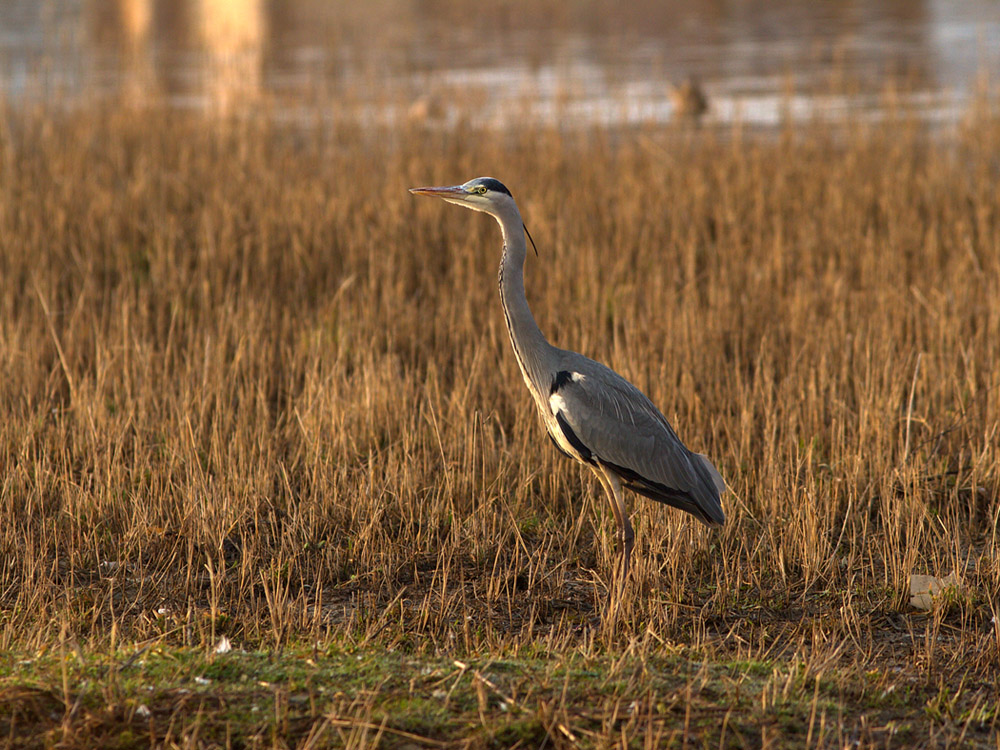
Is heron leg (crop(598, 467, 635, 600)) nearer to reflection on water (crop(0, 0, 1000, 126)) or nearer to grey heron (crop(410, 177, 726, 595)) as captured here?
grey heron (crop(410, 177, 726, 595))

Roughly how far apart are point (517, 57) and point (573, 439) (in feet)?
61.2

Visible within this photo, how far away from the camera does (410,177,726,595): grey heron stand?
3832 millimetres

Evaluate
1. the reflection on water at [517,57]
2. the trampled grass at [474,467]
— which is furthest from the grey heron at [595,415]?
the reflection on water at [517,57]

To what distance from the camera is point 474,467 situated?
15.0 feet

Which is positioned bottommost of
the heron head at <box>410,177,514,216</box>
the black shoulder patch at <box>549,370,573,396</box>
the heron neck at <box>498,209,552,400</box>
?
the black shoulder patch at <box>549,370,573,396</box>

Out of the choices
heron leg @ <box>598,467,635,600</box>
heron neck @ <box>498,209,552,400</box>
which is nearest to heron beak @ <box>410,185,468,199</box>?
heron neck @ <box>498,209,552,400</box>

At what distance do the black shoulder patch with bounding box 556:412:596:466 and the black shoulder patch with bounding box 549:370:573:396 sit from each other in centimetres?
9

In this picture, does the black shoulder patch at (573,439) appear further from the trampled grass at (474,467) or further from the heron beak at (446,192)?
the heron beak at (446,192)

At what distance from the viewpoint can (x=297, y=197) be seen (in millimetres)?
8961

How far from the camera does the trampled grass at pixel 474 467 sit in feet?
9.25

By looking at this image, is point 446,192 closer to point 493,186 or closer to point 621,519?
point 493,186

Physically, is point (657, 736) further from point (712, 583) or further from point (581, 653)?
point (712, 583)

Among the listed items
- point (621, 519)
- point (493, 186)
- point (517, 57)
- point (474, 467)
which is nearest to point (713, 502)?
point (621, 519)

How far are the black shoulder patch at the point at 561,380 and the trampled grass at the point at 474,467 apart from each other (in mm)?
644
